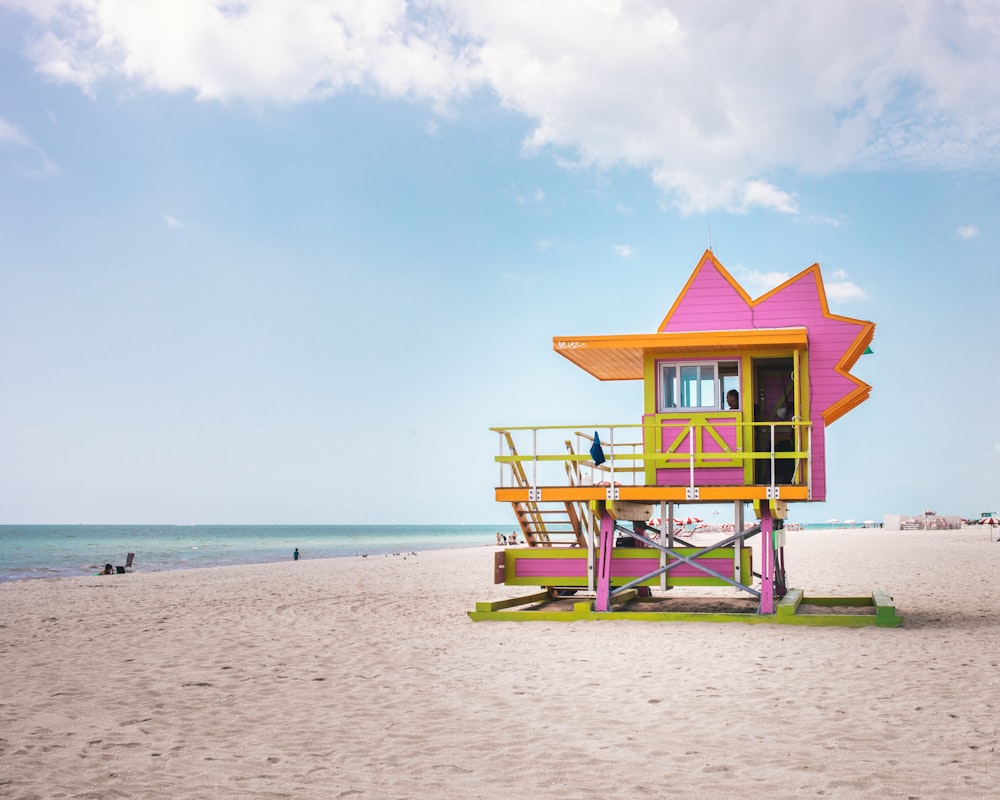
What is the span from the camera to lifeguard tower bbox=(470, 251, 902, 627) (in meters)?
16.5

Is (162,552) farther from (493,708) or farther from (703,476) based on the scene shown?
(493,708)

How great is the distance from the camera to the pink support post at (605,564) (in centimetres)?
1705

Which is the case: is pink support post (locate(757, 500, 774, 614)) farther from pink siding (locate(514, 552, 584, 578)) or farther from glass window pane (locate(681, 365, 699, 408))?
pink siding (locate(514, 552, 584, 578))

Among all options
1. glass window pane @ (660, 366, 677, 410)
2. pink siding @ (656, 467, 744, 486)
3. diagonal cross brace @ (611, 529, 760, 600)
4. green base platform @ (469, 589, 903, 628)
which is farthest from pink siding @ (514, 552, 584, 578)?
glass window pane @ (660, 366, 677, 410)

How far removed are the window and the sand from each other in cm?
413

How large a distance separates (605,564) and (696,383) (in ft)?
12.5

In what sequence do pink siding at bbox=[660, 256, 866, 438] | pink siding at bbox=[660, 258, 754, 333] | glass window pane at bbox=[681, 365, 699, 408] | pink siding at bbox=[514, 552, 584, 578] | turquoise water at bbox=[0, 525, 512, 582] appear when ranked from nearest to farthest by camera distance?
pink siding at bbox=[660, 256, 866, 438]
glass window pane at bbox=[681, 365, 699, 408]
pink siding at bbox=[660, 258, 754, 333]
pink siding at bbox=[514, 552, 584, 578]
turquoise water at bbox=[0, 525, 512, 582]

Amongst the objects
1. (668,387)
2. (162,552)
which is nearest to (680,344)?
(668,387)

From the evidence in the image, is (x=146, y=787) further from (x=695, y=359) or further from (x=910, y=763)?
(x=695, y=359)

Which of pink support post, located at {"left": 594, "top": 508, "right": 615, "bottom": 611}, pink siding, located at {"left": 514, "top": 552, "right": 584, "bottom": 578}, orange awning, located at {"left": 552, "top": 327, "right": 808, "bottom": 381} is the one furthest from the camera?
pink siding, located at {"left": 514, "top": 552, "right": 584, "bottom": 578}

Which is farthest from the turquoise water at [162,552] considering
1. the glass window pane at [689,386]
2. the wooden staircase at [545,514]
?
the glass window pane at [689,386]

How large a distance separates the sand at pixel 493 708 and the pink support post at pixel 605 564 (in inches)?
33.8

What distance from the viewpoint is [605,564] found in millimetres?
17141

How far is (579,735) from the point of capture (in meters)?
8.42
